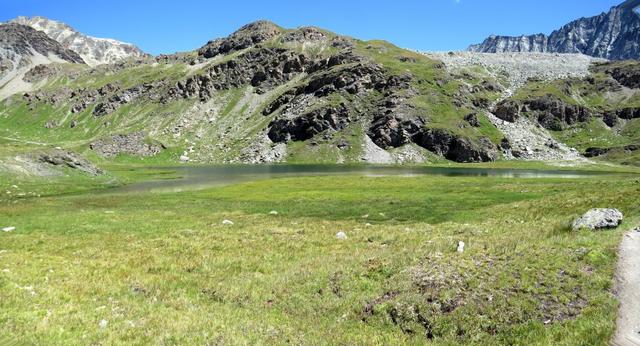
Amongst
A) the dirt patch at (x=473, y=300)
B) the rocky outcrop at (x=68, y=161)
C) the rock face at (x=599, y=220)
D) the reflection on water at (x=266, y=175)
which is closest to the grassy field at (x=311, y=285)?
the dirt patch at (x=473, y=300)

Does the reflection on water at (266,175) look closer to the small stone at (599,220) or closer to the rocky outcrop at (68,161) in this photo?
the rocky outcrop at (68,161)

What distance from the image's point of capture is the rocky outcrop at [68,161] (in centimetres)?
10719

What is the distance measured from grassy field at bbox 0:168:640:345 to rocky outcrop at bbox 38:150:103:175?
7901 centimetres

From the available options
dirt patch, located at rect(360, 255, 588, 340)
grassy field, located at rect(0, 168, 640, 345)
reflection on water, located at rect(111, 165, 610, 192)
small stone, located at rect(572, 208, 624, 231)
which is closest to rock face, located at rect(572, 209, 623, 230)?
small stone, located at rect(572, 208, 624, 231)

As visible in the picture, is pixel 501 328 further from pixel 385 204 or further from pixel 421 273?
pixel 385 204

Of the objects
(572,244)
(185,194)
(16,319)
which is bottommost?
(185,194)

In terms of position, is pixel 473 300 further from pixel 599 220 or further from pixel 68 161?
pixel 68 161

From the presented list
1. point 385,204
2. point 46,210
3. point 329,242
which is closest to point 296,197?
point 385,204

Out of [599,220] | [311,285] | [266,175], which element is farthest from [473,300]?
[266,175]

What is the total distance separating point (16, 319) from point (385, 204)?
4899cm

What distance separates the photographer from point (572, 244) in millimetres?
20328

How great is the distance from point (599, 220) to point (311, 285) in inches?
703

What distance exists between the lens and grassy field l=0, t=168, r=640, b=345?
15.4 meters

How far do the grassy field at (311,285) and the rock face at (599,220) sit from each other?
85 cm
